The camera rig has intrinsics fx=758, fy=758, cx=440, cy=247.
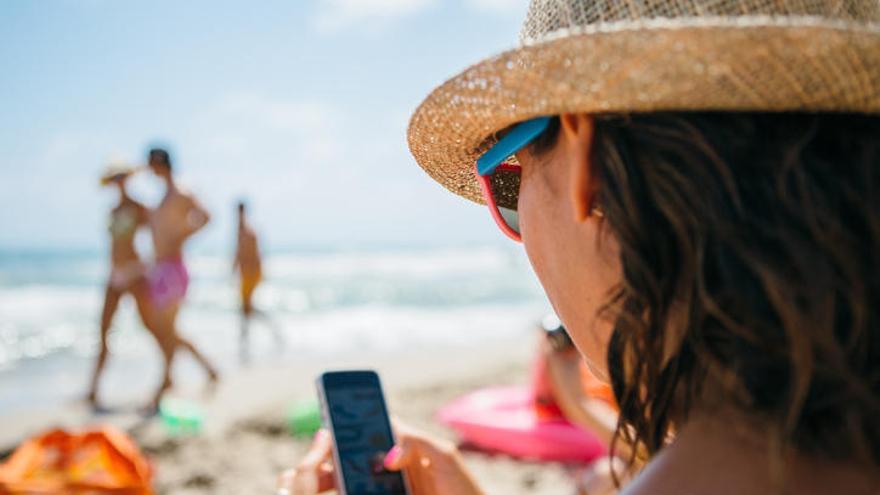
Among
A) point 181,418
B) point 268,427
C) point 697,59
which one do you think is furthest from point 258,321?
point 697,59

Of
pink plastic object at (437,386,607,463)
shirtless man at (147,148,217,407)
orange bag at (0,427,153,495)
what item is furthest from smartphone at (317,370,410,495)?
shirtless man at (147,148,217,407)

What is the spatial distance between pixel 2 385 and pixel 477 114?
8.84 m

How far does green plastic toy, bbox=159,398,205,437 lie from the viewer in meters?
5.33

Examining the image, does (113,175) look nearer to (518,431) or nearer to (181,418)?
(181,418)

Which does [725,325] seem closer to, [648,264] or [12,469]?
[648,264]

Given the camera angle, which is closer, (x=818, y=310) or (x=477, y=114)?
(x=818, y=310)

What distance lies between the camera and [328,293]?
22203mm

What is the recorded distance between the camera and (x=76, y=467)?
9.21 feet

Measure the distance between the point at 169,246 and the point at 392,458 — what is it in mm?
5273

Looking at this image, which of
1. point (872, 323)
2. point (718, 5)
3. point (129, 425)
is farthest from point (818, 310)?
point (129, 425)

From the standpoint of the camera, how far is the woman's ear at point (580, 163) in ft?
3.08

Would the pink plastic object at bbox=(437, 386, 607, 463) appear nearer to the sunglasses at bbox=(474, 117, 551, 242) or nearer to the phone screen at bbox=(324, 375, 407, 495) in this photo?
the phone screen at bbox=(324, 375, 407, 495)

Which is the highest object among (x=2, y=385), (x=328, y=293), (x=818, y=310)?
(x=818, y=310)

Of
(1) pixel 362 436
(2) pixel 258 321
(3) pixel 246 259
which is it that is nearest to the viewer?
(1) pixel 362 436
